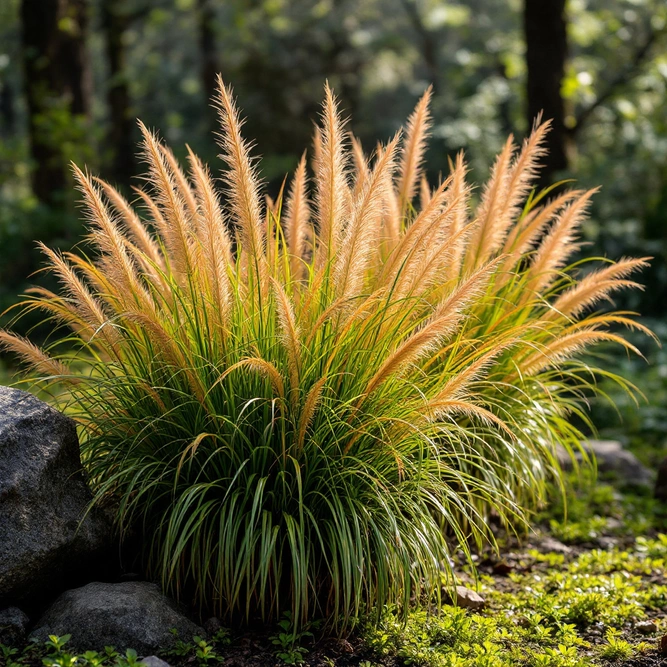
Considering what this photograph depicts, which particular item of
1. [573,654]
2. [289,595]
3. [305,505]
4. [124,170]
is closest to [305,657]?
[289,595]

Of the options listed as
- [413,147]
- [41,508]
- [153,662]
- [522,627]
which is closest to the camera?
[153,662]

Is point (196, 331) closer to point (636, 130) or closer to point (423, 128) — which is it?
point (423, 128)

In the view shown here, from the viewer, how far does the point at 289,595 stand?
10.5 feet

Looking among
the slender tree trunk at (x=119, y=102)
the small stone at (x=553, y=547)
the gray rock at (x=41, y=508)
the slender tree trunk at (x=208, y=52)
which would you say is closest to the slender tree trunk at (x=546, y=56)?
the small stone at (x=553, y=547)

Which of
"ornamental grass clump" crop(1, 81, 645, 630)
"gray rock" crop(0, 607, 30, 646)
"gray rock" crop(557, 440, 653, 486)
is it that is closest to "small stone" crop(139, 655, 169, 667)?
"ornamental grass clump" crop(1, 81, 645, 630)

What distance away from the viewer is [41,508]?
3002mm

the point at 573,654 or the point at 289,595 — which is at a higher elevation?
the point at 289,595

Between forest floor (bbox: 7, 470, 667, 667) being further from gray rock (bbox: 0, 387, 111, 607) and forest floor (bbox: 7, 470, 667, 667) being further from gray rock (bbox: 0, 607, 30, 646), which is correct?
gray rock (bbox: 0, 387, 111, 607)

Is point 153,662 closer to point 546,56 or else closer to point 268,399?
point 268,399

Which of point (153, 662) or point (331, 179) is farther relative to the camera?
point (331, 179)

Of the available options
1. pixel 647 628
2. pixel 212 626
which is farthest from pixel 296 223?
pixel 647 628

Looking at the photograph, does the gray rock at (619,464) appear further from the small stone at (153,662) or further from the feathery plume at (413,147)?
the small stone at (153,662)

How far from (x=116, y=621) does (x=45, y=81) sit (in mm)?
9981

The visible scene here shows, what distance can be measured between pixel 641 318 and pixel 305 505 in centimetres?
632
